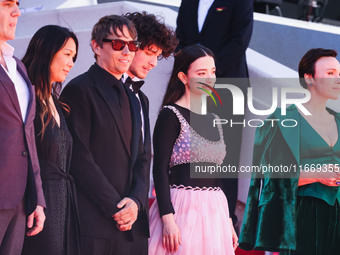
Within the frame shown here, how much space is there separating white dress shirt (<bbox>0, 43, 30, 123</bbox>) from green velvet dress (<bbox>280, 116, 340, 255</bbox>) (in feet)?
5.74

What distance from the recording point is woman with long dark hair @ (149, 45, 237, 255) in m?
3.39

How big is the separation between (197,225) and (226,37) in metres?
→ 1.93

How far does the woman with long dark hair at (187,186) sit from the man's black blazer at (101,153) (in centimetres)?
24

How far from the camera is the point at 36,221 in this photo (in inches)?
106

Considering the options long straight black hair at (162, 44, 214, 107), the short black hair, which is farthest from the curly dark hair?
the short black hair

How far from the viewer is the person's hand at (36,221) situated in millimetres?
2648

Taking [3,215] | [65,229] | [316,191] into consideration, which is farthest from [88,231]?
[316,191]

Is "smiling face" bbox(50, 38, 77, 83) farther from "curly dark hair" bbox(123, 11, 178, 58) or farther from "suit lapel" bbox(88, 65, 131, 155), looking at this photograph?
"curly dark hair" bbox(123, 11, 178, 58)

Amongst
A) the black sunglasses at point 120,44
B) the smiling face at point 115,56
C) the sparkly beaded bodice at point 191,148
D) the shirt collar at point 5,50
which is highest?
the shirt collar at point 5,50

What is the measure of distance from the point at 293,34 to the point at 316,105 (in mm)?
4624

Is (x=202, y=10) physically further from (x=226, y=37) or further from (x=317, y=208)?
(x=317, y=208)

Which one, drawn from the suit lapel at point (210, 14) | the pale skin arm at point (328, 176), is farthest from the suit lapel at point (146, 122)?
the suit lapel at point (210, 14)

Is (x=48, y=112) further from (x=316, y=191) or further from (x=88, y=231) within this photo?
(x=316, y=191)

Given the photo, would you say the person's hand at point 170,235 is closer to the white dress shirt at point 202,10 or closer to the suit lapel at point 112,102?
the suit lapel at point 112,102
